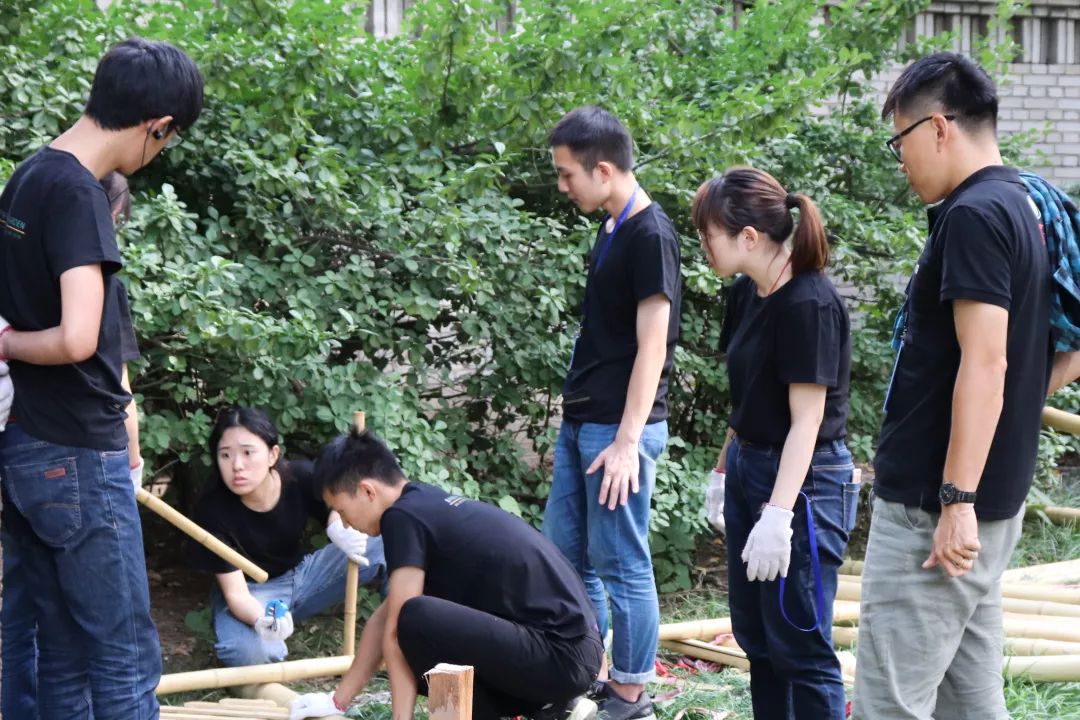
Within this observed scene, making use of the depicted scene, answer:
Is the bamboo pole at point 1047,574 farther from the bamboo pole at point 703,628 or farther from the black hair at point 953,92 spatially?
the black hair at point 953,92

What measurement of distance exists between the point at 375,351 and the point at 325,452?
1.31 meters

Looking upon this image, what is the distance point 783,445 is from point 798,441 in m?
0.10

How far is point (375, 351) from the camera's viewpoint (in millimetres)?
4848

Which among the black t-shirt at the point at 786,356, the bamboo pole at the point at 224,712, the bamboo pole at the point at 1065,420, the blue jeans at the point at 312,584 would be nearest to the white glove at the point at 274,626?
the blue jeans at the point at 312,584

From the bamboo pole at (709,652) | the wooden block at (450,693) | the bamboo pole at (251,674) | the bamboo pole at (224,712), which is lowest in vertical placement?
the bamboo pole at (709,652)

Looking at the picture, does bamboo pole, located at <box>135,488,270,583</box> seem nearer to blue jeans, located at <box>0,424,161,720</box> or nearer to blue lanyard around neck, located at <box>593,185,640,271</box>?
blue jeans, located at <box>0,424,161,720</box>

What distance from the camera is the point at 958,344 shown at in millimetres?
2471

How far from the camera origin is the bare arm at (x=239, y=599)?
14.2 feet

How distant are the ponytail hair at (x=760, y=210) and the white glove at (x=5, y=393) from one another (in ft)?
5.67

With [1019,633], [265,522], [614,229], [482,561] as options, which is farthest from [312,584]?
[1019,633]

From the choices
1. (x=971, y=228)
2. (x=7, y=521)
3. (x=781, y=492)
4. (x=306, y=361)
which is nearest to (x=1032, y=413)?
(x=971, y=228)

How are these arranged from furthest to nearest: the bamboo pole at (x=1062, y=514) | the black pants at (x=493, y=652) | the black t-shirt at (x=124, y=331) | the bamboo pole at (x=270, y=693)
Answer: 1. the bamboo pole at (x=1062, y=514)
2. the bamboo pole at (x=270, y=693)
3. the black pants at (x=493, y=652)
4. the black t-shirt at (x=124, y=331)

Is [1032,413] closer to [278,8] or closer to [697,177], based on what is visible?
[697,177]

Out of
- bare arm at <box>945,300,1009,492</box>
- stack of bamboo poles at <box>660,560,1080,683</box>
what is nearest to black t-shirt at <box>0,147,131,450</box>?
bare arm at <box>945,300,1009,492</box>
